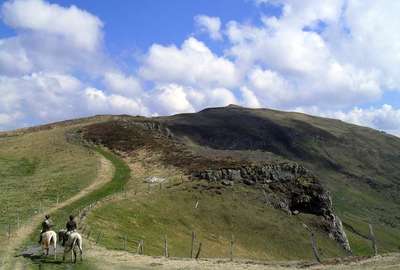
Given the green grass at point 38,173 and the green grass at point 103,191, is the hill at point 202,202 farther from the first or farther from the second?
the green grass at point 103,191

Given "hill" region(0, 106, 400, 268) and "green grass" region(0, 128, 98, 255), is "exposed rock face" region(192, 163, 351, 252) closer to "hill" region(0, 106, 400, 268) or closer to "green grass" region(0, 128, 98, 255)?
"hill" region(0, 106, 400, 268)

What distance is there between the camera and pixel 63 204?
2689 inches

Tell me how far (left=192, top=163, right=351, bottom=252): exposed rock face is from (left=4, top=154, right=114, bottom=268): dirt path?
1689 cm

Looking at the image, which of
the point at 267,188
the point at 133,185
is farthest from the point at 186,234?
the point at 267,188

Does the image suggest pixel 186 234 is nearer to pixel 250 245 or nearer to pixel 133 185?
pixel 250 245

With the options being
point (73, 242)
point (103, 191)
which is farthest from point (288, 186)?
point (73, 242)

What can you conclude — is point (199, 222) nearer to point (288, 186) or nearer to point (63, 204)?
point (63, 204)

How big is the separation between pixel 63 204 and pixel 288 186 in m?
52.2

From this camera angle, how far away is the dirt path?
146 feet

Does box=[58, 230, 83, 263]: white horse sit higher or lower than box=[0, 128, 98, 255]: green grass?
lower

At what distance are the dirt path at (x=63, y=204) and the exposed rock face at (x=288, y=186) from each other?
55.4 feet

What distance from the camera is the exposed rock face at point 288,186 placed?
315 ft

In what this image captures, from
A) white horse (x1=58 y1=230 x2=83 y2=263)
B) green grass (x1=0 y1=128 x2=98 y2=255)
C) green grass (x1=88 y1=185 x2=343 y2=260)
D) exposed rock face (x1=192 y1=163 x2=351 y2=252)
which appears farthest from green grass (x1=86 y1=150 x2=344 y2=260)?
white horse (x1=58 y1=230 x2=83 y2=263)

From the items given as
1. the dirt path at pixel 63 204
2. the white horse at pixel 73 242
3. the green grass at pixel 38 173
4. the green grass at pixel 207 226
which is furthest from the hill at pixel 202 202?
the white horse at pixel 73 242
